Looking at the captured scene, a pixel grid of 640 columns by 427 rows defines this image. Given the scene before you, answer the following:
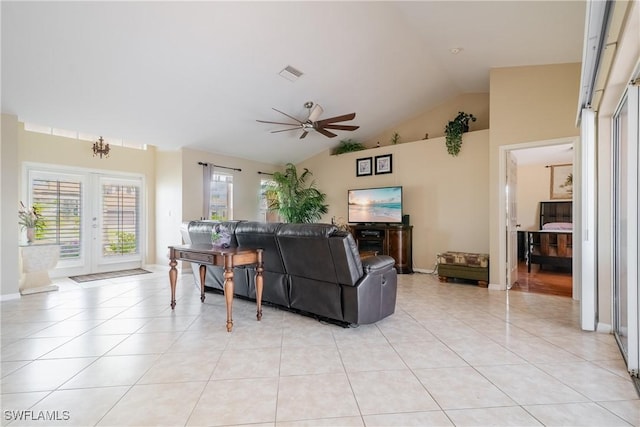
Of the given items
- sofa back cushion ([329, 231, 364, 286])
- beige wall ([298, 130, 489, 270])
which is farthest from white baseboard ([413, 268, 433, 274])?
sofa back cushion ([329, 231, 364, 286])

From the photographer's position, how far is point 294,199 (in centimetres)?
735

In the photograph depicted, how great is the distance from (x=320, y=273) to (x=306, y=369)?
103 cm

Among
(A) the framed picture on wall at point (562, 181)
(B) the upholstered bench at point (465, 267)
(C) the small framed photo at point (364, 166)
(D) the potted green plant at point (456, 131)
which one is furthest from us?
(A) the framed picture on wall at point (562, 181)

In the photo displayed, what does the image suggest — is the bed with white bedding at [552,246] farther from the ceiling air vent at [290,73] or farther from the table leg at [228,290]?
the table leg at [228,290]

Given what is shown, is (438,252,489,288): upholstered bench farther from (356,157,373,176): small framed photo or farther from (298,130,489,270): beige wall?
(356,157,373,176): small framed photo

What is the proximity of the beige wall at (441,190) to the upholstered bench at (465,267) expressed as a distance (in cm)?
67

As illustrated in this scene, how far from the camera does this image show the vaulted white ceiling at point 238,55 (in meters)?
3.13

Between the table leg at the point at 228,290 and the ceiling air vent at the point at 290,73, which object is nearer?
the table leg at the point at 228,290

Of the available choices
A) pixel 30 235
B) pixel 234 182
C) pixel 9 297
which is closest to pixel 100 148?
pixel 30 235

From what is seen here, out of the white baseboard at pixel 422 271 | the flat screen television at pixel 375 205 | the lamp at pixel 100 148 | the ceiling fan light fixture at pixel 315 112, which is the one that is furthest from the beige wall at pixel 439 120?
the lamp at pixel 100 148

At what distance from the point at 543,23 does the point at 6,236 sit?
730 centimetres

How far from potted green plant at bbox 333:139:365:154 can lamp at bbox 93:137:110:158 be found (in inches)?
192

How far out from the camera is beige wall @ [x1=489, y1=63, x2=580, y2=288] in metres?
4.11

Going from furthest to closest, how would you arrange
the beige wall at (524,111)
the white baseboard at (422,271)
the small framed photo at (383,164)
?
1. the small framed photo at (383,164)
2. the white baseboard at (422,271)
3. the beige wall at (524,111)
